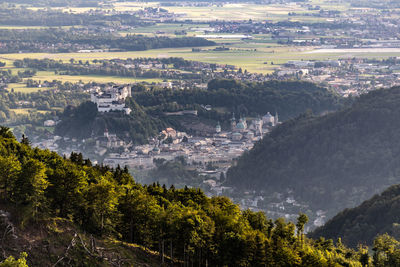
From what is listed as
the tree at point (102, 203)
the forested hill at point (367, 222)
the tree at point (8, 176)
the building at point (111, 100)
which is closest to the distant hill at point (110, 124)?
the building at point (111, 100)

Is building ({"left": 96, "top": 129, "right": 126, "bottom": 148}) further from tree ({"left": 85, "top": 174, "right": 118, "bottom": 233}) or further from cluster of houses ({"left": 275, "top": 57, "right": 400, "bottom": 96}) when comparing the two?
tree ({"left": 85, "top": 174, "right": 118, "bottom": 233})

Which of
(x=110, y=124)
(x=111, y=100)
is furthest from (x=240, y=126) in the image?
(x=111, y=100)

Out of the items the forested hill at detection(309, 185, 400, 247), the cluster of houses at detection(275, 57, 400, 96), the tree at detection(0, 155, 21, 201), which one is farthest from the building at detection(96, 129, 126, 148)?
the tree at detection(0, 155, 21, 201)

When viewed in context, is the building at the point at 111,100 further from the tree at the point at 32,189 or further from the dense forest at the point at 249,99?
the tree at the point at 32,189

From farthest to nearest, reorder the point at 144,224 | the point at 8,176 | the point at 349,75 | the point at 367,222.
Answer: the point at 349,75, the point at 367,222, the point at 144,224, the point at 8,176

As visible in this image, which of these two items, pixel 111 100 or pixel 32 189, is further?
pixel 111 100

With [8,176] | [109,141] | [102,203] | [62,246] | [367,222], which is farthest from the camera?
[109,141]

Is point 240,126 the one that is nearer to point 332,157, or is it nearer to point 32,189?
point 332,157
